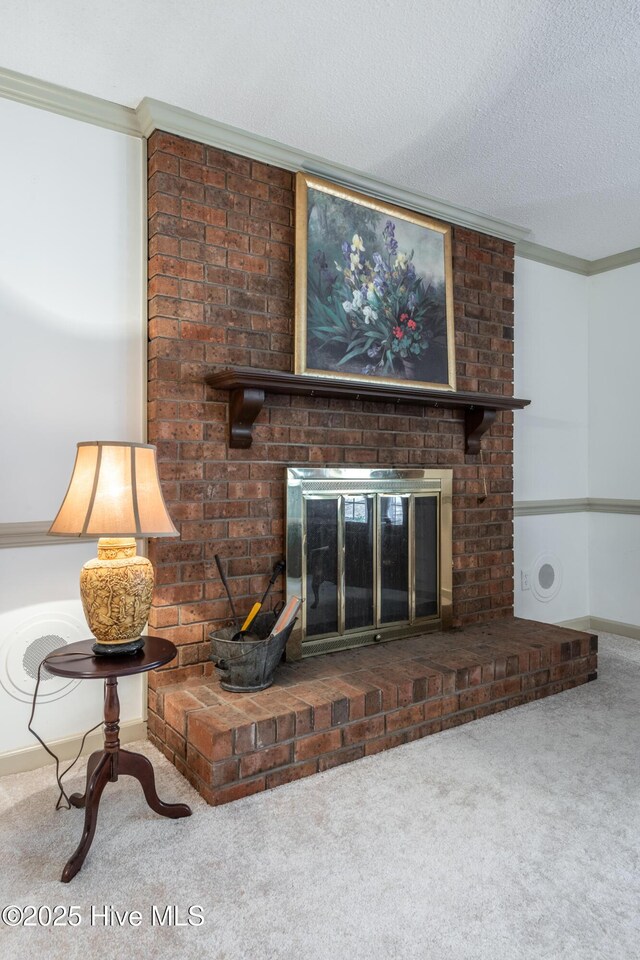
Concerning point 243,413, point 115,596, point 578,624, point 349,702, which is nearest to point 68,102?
point 243,413

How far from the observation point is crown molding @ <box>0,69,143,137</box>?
2172mm

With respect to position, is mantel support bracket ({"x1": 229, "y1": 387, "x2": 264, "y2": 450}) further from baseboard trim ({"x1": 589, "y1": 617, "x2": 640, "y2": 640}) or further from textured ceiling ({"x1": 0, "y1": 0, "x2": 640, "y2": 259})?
baseboard trim ({"x1": 589, "y1": 617, "x2": 640, "y2": 640})

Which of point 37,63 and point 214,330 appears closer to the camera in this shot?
point 37,63

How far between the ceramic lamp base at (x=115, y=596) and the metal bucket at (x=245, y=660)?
0.50 m

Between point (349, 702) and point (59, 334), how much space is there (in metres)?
1.69

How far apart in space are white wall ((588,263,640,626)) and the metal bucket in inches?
102

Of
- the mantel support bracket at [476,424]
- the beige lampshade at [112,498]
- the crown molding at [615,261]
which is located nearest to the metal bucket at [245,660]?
the beige lampshade at [112,498]

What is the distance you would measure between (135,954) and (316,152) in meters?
2.79

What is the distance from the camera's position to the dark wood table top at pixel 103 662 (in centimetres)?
166

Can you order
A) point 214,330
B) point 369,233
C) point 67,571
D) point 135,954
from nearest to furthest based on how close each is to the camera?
point 135,954
point 67,571
point 214,330
point 369,233

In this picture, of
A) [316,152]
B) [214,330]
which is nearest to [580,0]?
[316,152]

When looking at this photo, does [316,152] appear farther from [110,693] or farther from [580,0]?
[110,693]

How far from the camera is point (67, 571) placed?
2299 millimetres

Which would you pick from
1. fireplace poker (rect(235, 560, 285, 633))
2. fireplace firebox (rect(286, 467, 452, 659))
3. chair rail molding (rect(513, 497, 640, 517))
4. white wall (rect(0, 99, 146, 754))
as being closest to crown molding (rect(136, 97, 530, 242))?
white wall (rect(0, 99, 146, 754))
